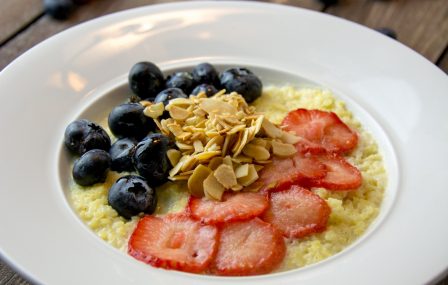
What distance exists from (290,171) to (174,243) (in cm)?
46

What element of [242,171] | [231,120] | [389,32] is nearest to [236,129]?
[231,120]

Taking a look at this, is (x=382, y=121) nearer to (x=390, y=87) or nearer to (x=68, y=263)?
(x=390, y=87)

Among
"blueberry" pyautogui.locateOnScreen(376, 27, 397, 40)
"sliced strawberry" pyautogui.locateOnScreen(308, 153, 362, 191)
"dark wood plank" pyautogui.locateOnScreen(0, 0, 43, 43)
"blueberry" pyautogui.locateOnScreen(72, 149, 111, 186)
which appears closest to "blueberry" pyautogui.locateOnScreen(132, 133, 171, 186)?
"blueberry" pyautogui.locateOnScreen(72, 149, 111, 186)

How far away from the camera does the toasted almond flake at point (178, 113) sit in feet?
6.40

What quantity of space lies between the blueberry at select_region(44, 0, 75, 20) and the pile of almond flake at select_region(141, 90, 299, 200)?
3.78 ft

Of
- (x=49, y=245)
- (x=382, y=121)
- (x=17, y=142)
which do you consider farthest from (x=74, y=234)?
(x=382, y=121)

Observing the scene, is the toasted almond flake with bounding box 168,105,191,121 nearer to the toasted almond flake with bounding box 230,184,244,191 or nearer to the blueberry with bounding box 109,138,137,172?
the blueberry with bounding box 109,138,137,172

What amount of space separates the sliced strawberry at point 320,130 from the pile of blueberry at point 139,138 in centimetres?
22

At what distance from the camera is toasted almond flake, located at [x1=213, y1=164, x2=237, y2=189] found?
177 centimetres

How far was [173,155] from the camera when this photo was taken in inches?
72.3

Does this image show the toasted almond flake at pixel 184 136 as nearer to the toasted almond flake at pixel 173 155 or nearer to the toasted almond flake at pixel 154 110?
the toasted almond flake at pixel 173 155

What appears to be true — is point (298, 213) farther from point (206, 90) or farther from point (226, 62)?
point (226, 62)

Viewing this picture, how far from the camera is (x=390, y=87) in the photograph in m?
2.22

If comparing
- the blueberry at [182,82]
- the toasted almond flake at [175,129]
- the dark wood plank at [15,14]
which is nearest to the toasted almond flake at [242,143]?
the toasted almond flake at [175,129]
